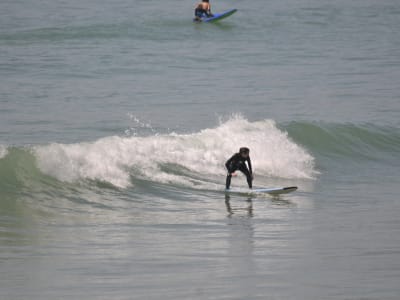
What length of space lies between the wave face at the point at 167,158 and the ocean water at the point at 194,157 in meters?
0.04

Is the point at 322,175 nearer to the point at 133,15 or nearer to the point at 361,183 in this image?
the point at 361,183

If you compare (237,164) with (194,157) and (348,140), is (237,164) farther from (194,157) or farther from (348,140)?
(348,140)

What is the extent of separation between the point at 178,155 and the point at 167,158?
0.90 feet

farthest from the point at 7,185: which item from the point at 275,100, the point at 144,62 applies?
the point at 144,62

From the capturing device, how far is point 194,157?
17.0 metres

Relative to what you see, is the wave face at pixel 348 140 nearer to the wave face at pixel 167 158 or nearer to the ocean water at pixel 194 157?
the ocean water at pixel 194 157

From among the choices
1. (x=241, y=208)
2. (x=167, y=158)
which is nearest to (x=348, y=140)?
(x=167, y=158)

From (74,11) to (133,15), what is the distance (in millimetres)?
3176

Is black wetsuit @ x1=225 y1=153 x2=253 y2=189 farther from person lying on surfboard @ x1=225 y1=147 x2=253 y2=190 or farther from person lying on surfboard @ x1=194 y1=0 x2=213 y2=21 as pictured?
person lying on surfboard @ x1=194 y1=0 x2=213 y2=21

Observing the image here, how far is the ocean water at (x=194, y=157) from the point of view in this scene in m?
8.44

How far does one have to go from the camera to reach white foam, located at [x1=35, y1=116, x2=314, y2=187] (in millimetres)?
15081

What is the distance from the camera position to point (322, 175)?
1689 centimetres

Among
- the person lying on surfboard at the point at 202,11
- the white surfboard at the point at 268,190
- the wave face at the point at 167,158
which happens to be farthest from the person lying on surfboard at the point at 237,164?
the person lying on surfboard at the point at 202,11

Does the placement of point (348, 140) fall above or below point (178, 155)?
below
